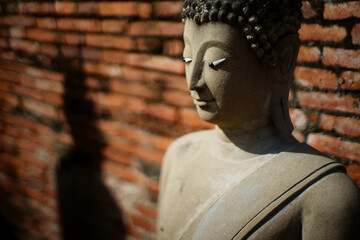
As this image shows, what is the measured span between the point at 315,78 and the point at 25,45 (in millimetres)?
1981

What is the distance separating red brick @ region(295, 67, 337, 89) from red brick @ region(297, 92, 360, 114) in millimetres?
40

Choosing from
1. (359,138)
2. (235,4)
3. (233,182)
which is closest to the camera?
(235,4)

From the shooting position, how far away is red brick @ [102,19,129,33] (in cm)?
191

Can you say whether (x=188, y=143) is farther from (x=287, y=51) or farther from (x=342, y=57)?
(x=342, y=57)

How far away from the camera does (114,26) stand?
1943 mm

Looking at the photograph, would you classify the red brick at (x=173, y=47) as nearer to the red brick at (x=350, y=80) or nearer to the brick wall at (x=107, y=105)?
the brick wall at (x=107, y=105)

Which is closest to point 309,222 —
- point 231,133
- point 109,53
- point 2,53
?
point 231,133

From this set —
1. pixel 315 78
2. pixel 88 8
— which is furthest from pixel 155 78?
pixel 315 78

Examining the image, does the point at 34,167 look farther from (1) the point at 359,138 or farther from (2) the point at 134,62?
(1) the point at 359,138

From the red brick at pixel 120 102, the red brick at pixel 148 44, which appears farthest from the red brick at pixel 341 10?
the red brick at pixel 120 102

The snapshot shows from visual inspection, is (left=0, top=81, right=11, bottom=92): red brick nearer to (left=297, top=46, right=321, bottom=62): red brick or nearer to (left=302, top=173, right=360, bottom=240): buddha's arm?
(left=297, top=46, right=321, bottom=62): red brick

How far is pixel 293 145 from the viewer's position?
1068 mm

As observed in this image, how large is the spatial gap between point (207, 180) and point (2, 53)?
86.6 inches

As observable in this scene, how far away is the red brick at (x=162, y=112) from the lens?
1901 mm
